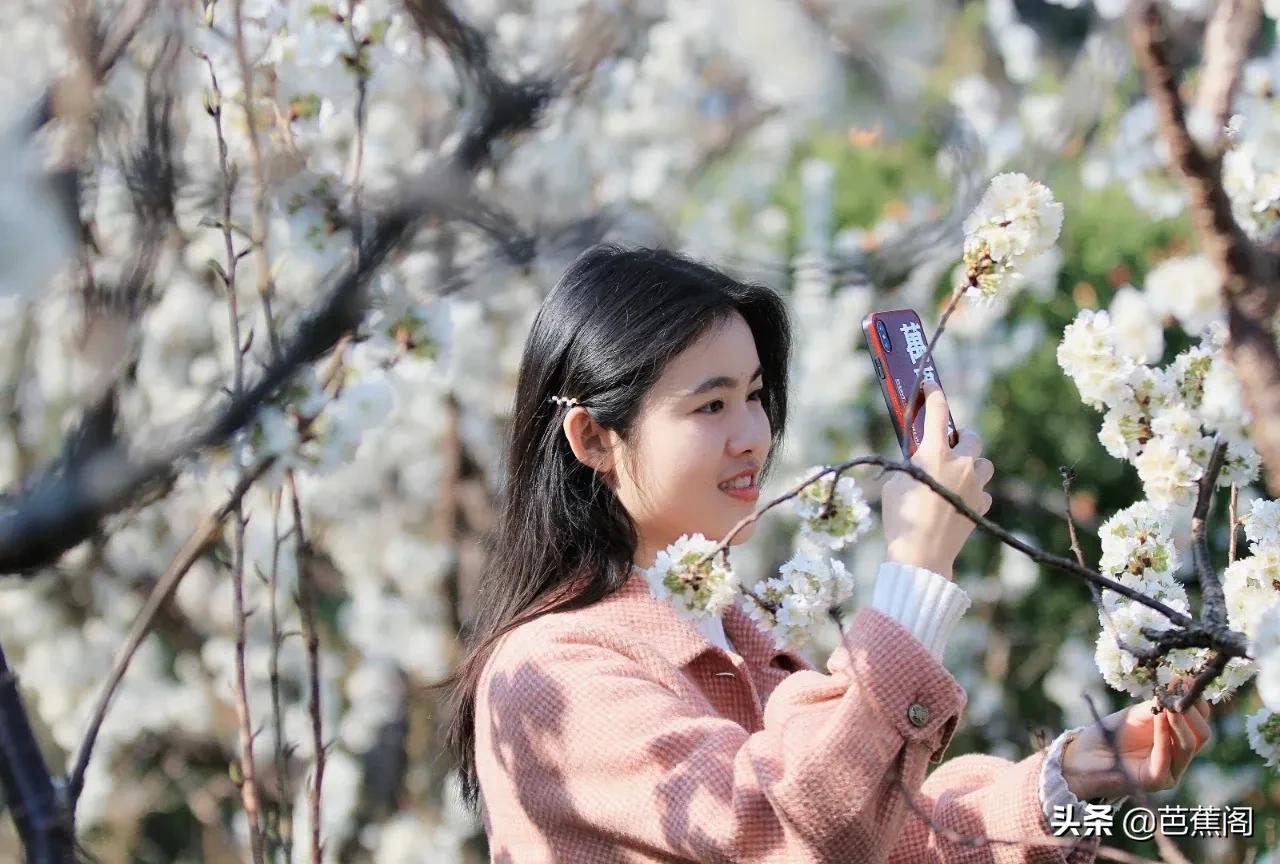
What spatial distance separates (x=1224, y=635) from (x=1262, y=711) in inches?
5.8

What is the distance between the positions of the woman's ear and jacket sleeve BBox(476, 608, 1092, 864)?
19cm

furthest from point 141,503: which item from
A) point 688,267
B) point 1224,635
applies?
point 1224,635

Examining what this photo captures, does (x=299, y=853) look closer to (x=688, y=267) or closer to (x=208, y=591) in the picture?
(x=208, y=591)

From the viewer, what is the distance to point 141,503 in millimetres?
1288

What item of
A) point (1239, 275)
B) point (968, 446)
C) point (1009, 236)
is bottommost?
point (968, 446)

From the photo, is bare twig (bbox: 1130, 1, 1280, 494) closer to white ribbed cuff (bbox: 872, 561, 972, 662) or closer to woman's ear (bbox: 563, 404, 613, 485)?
white ribbed cuff (bbox: 872, 561, 972, 662)

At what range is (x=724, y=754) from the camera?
1.21 meters

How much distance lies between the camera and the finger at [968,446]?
1246 millimetres

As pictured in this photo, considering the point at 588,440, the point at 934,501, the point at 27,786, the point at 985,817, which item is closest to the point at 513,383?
the point at 588,440

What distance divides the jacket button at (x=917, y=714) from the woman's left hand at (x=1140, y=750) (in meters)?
0.19

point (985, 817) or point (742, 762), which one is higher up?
point (742, 762)

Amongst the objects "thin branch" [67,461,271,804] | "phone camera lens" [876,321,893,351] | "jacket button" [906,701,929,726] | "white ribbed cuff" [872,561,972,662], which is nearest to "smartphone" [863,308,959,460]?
"phone camera lens" [876,321,893,351]

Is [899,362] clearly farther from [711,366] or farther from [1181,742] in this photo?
[1181,742]

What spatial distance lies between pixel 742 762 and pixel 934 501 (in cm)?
24
